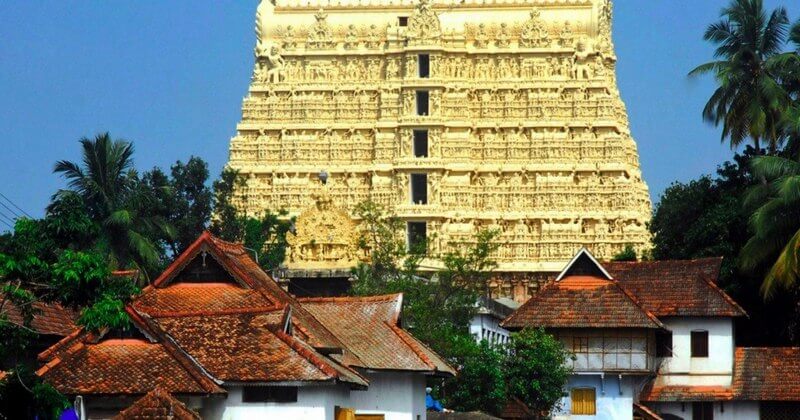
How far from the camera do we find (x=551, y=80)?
118m

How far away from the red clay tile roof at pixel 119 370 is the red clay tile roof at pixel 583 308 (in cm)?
2426

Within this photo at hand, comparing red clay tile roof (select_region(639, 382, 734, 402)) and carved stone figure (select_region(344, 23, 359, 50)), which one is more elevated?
carved stone figure (select_region(344, 23, 359, 50))

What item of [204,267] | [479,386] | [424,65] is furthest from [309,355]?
[424,65]

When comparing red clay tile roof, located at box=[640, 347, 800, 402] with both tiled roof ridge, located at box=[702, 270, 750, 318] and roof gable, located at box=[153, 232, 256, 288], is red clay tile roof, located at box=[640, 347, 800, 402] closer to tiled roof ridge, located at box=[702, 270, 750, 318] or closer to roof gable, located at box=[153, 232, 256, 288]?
tiled roof ridge, located at box=[702, 270, 750, 318]

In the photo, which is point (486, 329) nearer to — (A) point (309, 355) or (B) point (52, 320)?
(B) point (52, 320)

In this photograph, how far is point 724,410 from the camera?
7262 cm

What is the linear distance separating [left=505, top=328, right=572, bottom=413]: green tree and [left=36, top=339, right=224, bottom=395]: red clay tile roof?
68.9 ft

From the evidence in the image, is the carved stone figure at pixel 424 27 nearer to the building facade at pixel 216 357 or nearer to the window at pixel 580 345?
the window at pixel 580 345

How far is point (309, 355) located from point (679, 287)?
26.4 meters

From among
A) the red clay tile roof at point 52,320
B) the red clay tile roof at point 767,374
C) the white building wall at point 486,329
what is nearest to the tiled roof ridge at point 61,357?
the red clay tile roof at point 52,320

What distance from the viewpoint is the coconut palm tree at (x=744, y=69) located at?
82.7 meters

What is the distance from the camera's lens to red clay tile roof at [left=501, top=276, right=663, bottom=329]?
70.8 meters

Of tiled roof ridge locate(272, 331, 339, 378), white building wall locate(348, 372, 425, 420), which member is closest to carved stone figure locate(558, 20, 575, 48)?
white building wall locate(348, 372, 425, 420)

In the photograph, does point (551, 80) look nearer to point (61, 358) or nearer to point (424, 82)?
point (424, 82)
